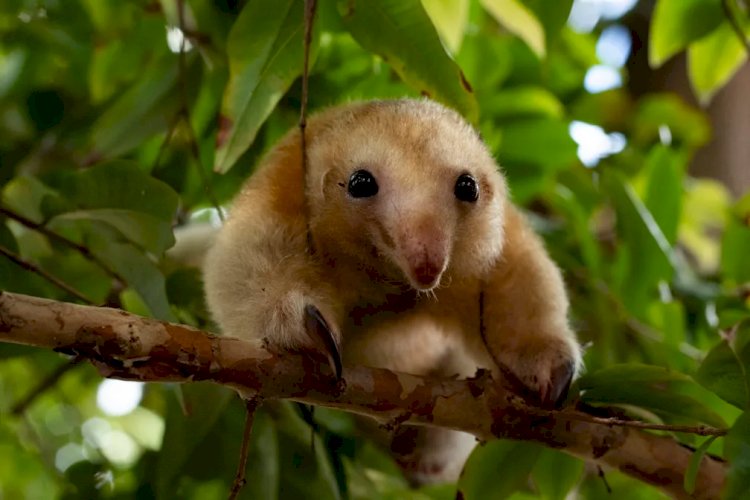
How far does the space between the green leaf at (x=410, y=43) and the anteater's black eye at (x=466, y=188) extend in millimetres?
110

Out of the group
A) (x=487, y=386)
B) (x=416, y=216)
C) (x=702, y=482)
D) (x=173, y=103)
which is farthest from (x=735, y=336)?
(x=173, y=103)

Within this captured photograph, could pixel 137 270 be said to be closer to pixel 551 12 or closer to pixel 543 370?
pixel 543 370

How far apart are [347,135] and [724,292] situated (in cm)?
101

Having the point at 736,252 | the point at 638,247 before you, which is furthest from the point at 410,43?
the point at 736,252

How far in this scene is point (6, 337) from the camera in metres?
0.92

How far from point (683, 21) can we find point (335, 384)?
971 mm

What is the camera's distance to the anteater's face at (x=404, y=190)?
120 centimetres

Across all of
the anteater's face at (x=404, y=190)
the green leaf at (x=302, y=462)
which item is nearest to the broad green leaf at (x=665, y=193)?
the anteater's face at (x=404, y=190)

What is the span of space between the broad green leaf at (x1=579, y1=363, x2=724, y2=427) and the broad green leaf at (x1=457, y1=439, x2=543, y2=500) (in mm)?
123

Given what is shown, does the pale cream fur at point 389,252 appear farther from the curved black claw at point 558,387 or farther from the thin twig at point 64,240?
the thin twig at point 64,240

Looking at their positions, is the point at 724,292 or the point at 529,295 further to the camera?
the point at 724,292

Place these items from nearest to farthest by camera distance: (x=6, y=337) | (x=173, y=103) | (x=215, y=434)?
(x=6, y=337), (x=215, y=434), (x=173, y=103)

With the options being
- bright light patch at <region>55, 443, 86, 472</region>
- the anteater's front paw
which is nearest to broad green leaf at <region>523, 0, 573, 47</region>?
the anteater's front paw

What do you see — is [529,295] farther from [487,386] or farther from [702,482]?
[702,482]
